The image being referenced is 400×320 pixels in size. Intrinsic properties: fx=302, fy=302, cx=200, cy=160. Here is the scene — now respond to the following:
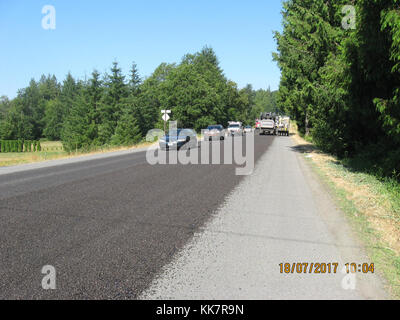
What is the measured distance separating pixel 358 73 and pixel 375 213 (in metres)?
5.10

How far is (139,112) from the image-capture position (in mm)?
74812

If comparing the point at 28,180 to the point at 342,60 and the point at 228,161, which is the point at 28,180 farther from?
the point at 342,60

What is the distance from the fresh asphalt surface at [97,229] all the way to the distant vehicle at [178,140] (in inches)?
507

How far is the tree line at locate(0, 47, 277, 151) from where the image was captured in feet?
192

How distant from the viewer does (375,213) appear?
253 inches

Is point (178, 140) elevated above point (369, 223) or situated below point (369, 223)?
above

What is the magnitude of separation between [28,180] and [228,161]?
30.1 feet

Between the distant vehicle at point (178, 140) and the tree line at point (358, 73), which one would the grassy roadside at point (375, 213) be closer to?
the tree line at point (358, 73)

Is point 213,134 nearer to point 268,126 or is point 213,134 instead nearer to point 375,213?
point 268,126

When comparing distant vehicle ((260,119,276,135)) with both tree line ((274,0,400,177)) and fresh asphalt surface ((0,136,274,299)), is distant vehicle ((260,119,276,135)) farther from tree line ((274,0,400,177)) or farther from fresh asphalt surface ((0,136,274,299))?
fresh asphalt surface ((0,136,274,299))

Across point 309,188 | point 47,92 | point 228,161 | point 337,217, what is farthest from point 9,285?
point 47,92

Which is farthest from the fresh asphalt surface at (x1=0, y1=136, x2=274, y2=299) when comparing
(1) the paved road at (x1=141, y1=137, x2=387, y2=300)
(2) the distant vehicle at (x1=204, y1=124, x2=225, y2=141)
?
(2) the distant vehicle at (x1=204, y1=124, x2=225, y2=141)

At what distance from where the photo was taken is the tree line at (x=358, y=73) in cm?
709
